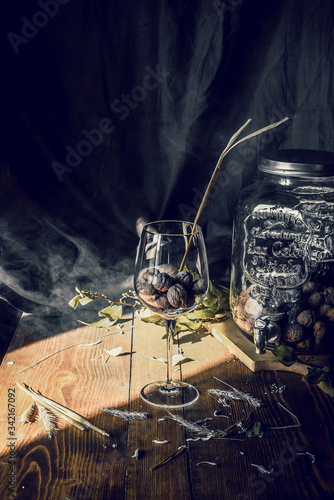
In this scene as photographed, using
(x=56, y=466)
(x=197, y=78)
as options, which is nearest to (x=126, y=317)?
(x=56, y=466)

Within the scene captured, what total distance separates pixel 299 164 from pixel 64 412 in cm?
67

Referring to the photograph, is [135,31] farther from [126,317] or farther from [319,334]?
[319,334]

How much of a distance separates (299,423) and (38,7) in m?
1.19

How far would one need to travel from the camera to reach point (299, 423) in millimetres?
953

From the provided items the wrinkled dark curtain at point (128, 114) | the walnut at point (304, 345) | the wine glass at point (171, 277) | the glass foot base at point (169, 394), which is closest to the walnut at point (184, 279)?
the wine glass at point (171, 277)

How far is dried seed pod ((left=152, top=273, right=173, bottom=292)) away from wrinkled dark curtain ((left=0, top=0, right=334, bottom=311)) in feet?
1.81

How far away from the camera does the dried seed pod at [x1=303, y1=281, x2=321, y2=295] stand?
1.15 meters

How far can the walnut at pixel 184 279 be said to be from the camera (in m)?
0.99

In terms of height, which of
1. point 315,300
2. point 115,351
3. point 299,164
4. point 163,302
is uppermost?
point 299,164

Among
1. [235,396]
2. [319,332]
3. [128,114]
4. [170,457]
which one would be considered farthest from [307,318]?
[128,114]

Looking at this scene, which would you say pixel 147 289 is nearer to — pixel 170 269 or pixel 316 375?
pixel 170 269

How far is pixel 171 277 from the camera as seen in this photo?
99 centimetres

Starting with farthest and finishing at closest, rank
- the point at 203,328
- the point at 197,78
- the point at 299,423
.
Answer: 1. the point at 197,78
2. the point at 203,328
3. the point at 299,423

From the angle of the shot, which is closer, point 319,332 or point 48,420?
point 48,420
